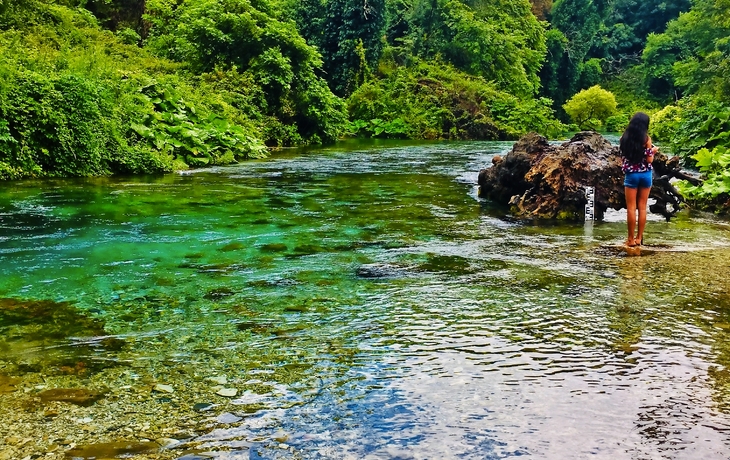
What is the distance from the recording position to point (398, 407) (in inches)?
114

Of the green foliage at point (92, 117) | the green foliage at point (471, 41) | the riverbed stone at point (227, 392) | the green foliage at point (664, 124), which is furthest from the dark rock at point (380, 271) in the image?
the green foliage at point (471, 41)

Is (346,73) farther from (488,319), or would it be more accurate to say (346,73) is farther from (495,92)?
(488,319)

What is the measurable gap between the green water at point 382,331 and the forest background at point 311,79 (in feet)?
15.8

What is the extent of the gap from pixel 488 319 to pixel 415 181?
8968 millimetres

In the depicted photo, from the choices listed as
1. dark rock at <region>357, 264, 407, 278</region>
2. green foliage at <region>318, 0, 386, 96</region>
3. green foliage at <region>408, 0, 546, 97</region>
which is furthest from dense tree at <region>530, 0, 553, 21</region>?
dark rock at <region>357, 264, 407, 278</region>

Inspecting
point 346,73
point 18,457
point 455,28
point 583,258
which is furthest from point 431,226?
point 455,28

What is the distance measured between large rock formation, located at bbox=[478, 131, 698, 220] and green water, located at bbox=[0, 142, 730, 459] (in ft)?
2.36

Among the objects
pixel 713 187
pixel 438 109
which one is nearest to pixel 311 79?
pixel 438 109

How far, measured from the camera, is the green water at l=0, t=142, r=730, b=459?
2680mm

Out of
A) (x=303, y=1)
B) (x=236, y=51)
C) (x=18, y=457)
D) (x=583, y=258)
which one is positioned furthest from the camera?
(x=303, y=1)

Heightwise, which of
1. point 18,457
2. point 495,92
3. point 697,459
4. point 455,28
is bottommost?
point 697,459

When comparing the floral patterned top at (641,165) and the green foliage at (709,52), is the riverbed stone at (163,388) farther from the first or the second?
the green foliage at (709,52)

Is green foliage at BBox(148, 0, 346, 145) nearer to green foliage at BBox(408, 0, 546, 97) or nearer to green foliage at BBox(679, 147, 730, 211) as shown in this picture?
green foliage at BBox(679, 147, 730, 211)

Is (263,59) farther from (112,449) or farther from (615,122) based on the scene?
(615,122)
